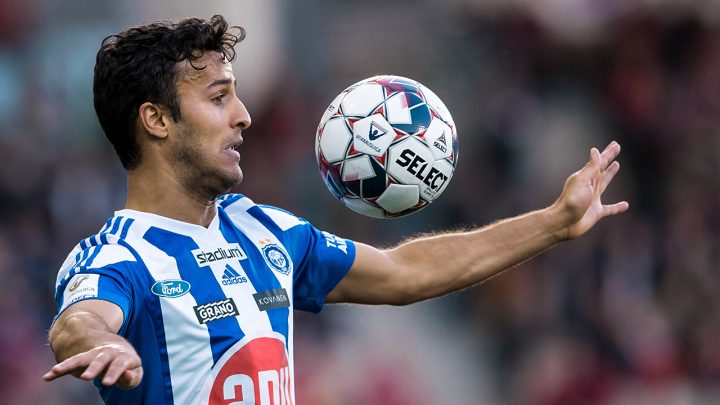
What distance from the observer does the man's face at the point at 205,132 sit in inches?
189

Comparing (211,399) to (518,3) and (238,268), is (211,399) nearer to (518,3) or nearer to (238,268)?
(238,268)

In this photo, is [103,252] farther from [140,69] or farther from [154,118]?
[140,69]

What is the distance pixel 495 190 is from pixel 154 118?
23.3 feet

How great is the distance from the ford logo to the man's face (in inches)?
18.9

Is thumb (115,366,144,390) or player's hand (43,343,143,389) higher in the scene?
player's hand (43,343,143,389)

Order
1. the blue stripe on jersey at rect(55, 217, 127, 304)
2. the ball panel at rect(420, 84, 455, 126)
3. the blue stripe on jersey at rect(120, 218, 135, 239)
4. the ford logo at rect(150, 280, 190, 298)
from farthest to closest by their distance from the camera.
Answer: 1. the ball panel at rect(420, 84, 455, 126)
2. the blue stripe on jersey at rect(120, 218, 135, 239)
3. the ford logo at rect(150, 280, 190, 298)
4. the blue stripe on jersey at rect(55, 217, 127, 304)

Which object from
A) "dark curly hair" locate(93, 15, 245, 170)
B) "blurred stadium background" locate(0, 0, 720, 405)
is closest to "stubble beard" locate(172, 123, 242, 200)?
"dark curly hair" locate(93, 15, 245, 170)

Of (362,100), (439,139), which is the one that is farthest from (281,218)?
(439,139)

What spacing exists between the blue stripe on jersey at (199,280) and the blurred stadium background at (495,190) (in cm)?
557

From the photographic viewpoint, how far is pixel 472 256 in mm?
5234

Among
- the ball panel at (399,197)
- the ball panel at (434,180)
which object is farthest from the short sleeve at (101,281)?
the ball panel at (434,180)

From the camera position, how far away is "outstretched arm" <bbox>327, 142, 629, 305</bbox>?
16.9 ft

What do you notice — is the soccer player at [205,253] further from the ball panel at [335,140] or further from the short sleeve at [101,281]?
the ball panel at [335,140]

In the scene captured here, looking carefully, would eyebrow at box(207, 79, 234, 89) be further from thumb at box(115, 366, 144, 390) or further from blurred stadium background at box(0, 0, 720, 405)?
blurred stadium background at box(0, 0, 720, 405)
